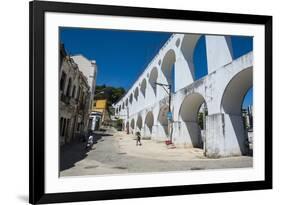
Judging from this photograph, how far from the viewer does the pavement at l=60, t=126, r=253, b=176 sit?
4.76 m

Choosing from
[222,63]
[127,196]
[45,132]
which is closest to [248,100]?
[222,63]

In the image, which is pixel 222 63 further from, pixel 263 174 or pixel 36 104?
pixel 36 104

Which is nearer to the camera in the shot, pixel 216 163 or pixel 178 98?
pixel 216 163

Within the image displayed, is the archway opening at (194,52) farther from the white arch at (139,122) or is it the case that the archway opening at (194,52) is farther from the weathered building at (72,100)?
the weathered building at (72,100)

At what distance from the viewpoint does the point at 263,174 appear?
5.50 m

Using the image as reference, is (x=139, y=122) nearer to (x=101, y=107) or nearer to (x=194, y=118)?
(x=101, y=107)

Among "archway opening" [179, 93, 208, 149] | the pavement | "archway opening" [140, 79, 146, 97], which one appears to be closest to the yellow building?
the pavement

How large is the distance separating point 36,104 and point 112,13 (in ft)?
4.77

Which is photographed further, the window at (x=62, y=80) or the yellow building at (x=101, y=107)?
the yellow building at (x=101, y=107)

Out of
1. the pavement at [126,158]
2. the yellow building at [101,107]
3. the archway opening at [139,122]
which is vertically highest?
the yellow building at [101,107]

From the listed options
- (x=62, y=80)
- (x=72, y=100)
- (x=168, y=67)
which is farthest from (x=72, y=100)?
(x=168, y=67)

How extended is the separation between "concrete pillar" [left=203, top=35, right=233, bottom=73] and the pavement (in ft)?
4.35

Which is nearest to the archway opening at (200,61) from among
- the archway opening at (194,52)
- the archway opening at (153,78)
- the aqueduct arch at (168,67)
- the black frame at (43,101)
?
the archway opening at (194,52)

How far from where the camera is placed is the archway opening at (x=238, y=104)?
219 inches
